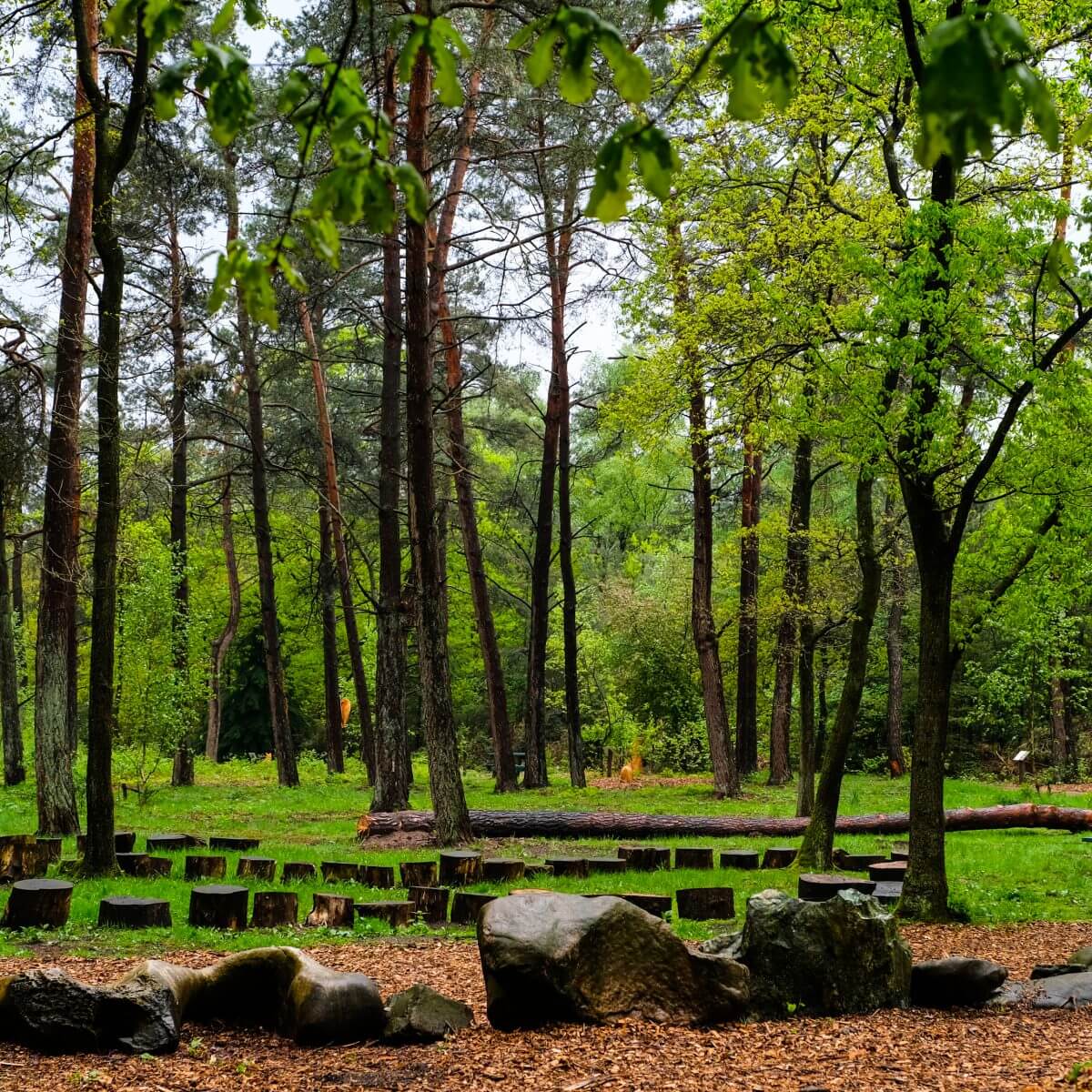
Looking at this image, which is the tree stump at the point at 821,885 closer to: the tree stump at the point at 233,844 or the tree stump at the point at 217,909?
the tree stump at the point at 217,909

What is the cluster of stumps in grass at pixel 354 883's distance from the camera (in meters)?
8.49

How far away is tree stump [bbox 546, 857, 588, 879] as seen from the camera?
448 inches

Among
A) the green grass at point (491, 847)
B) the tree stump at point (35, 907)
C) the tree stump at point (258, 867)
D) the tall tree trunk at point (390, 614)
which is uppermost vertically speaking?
the tall tree trunk at point (390, 614)

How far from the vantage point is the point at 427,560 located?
1377 cm

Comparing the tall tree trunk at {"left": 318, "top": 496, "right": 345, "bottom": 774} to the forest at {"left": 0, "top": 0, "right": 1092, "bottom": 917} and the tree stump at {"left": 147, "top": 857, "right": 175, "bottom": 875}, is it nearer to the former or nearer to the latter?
the forest at {"left": 0, "top": 0, "right": 1092, "bottom": 917}

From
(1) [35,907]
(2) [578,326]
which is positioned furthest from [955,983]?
(2) [578,326]

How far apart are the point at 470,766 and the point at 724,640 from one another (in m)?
10.7

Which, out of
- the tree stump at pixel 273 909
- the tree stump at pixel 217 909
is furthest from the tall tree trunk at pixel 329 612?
the tree stump at pixel 217 909

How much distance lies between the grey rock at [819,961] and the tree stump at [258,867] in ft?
18.8

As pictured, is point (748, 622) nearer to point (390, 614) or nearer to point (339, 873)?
point (390, 614)

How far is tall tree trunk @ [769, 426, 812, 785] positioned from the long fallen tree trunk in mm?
2063

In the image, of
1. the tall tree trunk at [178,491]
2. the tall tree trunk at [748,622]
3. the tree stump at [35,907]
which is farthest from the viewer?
the tall tree trunk at [748,622]

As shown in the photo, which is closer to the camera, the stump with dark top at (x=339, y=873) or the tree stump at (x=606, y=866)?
the stump with dark top at (x=339, y=873)

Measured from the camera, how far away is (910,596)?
27.7m
